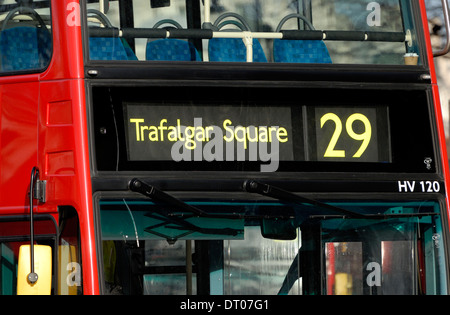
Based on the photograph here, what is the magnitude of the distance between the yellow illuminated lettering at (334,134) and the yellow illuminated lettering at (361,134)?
2.1 inches

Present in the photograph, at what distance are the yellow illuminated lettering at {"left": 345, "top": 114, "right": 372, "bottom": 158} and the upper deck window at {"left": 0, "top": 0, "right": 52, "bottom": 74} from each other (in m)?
1.78

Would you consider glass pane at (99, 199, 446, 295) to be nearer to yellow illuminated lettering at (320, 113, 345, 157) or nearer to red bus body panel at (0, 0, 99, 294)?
red bus body panel at (0, 0, 99, 294)

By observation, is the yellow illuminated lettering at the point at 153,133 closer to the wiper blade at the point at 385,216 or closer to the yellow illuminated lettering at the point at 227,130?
the yellow illuminated lettering at the point at 227,130

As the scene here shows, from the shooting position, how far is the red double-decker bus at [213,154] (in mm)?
5465

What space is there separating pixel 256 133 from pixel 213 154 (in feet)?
0.94

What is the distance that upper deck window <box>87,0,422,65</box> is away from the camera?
19.5 feet

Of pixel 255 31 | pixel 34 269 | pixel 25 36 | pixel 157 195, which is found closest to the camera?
pixel 34 269

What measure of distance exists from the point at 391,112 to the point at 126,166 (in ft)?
5.28

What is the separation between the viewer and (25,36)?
5.95 metres

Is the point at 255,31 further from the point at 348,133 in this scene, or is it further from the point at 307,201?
the point at 307,201

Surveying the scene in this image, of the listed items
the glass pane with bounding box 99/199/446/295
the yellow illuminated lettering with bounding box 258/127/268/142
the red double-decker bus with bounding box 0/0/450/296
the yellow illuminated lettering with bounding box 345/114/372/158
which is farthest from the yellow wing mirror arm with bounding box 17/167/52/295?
the yellow illuminated lettering with bounding box 345/114/372/158

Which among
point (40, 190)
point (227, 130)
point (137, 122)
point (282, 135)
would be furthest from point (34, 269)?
point (282, 135)

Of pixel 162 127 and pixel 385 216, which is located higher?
pixel 162 127
